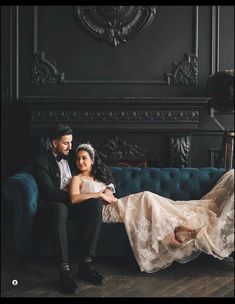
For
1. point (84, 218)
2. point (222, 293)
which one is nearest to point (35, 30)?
point (84, 218)

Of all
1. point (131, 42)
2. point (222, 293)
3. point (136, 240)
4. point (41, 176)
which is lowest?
point (222, 293)

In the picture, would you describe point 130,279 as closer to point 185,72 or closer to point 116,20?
point 185,72

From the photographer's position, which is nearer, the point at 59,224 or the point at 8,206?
→ the point at 59,224

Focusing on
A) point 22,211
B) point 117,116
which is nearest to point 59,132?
point 22,211

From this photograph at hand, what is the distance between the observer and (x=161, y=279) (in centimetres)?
249

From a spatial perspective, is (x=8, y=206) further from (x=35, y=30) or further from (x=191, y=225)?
(x=191, y=225)

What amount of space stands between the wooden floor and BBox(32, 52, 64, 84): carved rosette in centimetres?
149

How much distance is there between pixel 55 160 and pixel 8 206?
1.24m

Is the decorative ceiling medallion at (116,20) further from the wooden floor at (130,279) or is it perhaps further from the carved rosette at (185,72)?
the wooden floor at (130,279)

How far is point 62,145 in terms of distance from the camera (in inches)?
112

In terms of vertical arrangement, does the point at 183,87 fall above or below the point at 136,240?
above

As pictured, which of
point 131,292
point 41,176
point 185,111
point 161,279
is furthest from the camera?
point 185,111

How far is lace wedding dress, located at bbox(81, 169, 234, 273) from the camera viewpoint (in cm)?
253

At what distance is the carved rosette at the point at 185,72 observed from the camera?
12.5 feet
